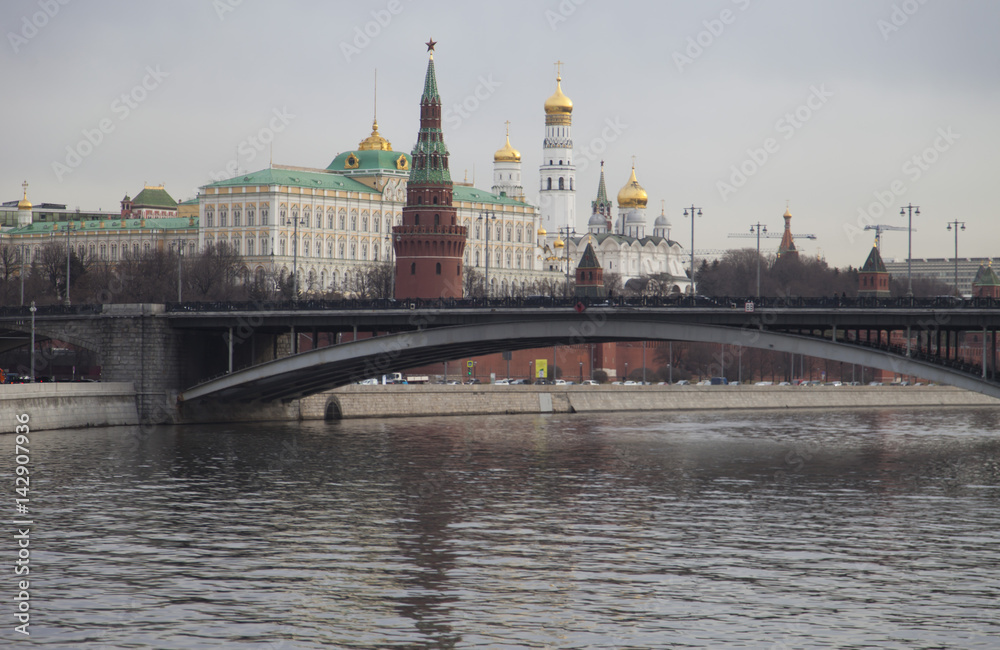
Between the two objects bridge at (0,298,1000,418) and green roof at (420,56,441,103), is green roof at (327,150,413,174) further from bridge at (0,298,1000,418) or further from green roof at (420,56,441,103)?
bridge at (0,298,1000,418)

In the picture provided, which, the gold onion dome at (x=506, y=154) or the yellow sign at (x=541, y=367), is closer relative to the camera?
the yellow sign at (x=541, y=367)

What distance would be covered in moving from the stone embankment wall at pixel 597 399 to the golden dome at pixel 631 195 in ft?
322

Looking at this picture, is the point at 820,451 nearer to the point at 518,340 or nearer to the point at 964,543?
the point at 518,340

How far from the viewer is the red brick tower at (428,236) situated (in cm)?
7669

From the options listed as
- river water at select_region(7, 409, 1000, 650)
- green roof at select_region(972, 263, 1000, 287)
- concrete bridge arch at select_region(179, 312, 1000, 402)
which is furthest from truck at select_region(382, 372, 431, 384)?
green roof at select_region(972, 263, 1000, 287)

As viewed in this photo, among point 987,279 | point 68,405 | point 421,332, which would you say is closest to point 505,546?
point 421,332

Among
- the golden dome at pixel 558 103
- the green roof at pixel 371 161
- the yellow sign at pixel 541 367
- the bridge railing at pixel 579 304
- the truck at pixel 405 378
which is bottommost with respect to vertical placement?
the truck at pixel 405 378

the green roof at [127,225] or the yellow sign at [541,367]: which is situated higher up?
the green roof at [127,225]

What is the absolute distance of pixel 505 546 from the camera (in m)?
24.5

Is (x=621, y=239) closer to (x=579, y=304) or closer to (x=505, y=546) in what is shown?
(x=579, y=304)

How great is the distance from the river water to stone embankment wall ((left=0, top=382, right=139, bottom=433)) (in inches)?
67.9

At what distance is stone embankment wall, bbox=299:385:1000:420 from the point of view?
189 ft

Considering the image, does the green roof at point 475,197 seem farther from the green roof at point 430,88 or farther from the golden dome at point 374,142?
the green roof at point 430,88

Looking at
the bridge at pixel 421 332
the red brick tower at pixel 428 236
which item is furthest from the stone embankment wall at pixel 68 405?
the red brick tower at pixel 428 236
